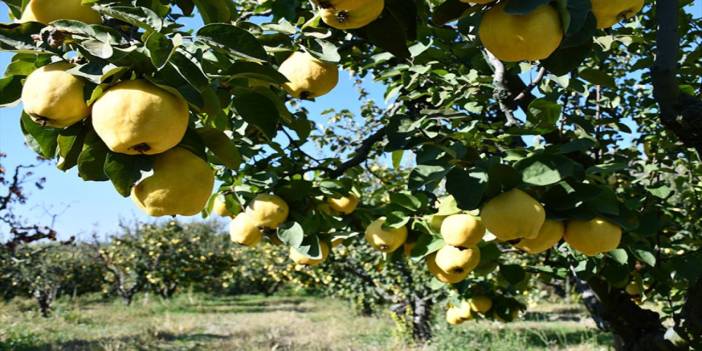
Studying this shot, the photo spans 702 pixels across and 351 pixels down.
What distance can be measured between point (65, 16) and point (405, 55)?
0.64 metres

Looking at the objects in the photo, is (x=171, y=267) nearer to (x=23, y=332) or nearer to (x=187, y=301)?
(x=187, y=301)

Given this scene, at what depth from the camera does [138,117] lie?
84cm

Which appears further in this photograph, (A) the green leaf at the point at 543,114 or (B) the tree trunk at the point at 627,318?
(B) the tree trunk at the point at 627,318

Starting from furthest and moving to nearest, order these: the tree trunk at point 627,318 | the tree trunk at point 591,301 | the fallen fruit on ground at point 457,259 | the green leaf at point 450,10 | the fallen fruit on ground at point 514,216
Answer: the tree trunk at point 591,301 → the tree trunk at point 627,318 → the fallen fruit on ground at point 457,259 → the fallen fruit on ground at point 514,216 → the green leaf at point 450,10

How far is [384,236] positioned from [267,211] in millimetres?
526

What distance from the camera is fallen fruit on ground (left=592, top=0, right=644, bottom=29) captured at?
2.97 ft

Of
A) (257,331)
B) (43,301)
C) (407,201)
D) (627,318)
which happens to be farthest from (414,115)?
(43,301)

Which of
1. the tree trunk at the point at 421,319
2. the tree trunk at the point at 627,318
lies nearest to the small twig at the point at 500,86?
the tree trunk at the point at 627,318

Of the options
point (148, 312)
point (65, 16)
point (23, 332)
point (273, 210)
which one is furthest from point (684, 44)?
point (148, 312)

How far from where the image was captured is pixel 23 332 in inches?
437

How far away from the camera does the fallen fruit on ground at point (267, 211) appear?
2.02m

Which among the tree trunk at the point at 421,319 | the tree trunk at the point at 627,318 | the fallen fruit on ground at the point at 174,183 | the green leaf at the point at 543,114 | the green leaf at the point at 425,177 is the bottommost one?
the tree trunk at the point at 421,319

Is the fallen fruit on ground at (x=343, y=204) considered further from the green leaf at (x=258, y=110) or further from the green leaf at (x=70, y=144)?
the green leaf at (x=70, y=144)

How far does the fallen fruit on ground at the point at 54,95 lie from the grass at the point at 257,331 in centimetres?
655
